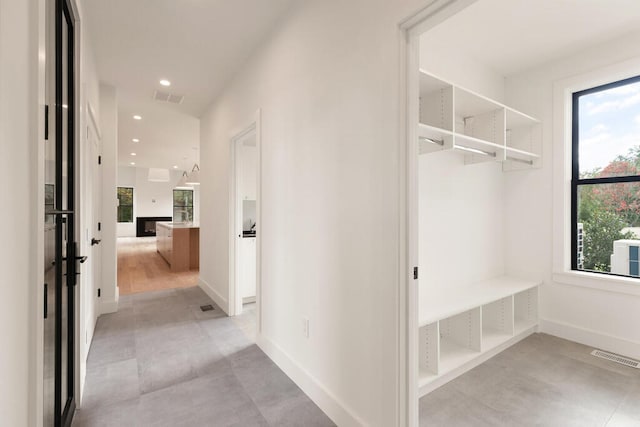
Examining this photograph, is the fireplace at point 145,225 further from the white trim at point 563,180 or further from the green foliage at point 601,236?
the green foliage at point 601,236

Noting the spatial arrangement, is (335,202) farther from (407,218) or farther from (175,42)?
(175,42)

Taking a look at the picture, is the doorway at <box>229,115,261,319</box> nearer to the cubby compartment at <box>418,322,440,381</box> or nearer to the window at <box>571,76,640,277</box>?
the cubby compartment at <box>418,322,440,381</box>

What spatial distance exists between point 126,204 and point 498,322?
13651 millimetres

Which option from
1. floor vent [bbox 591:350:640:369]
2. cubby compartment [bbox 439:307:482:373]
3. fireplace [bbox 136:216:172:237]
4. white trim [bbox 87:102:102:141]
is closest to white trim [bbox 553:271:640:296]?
floor vent [bbox 591:350:640:369]

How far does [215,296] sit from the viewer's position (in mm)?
4121

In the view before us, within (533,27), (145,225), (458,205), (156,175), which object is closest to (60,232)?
(458,205)

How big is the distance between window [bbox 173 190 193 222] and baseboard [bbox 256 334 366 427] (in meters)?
12.4

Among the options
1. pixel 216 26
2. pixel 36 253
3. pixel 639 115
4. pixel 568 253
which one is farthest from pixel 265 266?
pixel 639 115

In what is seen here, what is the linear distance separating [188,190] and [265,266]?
40.7 feet

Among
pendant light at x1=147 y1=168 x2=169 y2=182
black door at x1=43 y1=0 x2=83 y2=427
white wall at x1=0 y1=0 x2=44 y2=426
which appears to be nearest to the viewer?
white wall at x1=0 y1=0 x2=44 y2=426

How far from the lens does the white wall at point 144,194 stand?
12.3m

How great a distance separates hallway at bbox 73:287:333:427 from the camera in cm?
186

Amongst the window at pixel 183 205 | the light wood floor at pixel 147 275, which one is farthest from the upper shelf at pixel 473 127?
the window at pixel 183 205

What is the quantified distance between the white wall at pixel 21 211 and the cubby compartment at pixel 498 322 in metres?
Answer: 3.00
